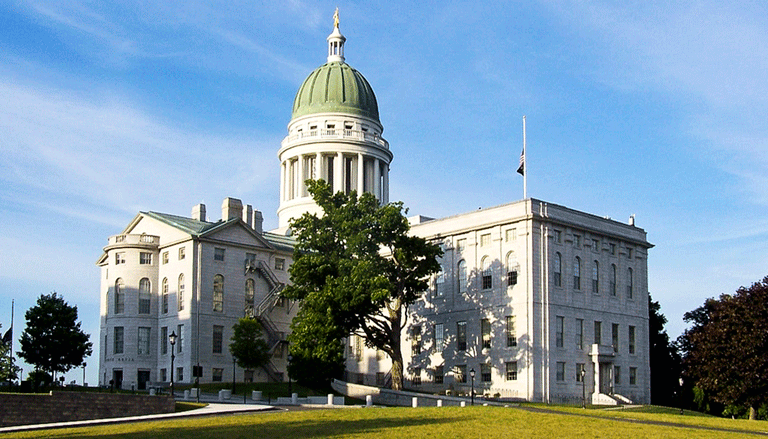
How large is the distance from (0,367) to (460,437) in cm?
Result: 3488

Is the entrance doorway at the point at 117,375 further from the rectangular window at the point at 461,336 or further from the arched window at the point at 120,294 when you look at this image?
the rectangular window at the point at 461,336

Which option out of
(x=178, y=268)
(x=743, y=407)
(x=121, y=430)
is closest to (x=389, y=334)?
(x=178, y=268)

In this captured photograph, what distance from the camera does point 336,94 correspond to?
108m

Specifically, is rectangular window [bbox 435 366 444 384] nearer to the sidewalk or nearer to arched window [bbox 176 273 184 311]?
arched window [bbox 176 273 184 311]

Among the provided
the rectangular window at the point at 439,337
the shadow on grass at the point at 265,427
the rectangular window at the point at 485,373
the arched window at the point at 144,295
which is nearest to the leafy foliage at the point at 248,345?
the arched window at the point at 144,295

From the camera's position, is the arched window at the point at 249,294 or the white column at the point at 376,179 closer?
the arched window at the point at 249,294

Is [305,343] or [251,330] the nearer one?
[305,343]

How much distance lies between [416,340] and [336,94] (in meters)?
35.3

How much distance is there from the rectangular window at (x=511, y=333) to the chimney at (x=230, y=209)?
26802 mm

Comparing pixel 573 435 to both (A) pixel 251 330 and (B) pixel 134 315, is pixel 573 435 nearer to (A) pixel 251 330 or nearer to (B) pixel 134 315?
(A) pixel 251 330

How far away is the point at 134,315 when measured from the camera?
277 feet

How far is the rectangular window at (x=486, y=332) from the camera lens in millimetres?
75000

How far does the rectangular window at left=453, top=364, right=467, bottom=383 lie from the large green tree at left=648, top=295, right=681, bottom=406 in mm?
20221

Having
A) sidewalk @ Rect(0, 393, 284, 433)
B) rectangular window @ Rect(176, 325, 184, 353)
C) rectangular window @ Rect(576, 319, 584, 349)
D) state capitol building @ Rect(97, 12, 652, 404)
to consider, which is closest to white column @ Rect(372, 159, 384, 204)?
state capitol building @ Rect(97, 12, 652, 404)
